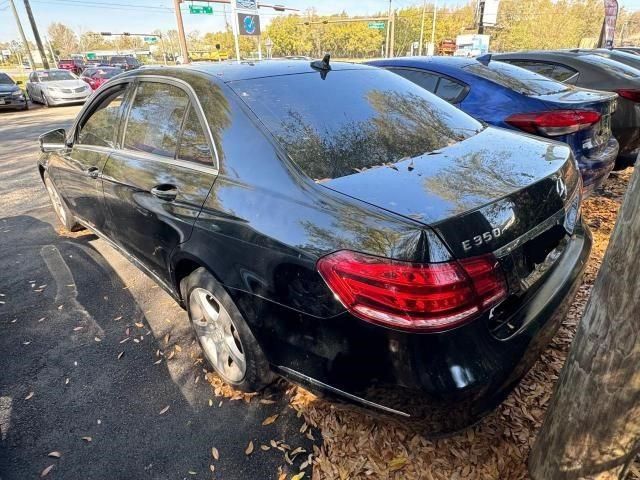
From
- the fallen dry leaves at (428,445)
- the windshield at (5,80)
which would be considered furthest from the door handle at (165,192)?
the windshield at (5,80)

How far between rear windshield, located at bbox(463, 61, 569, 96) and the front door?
10.8 ft

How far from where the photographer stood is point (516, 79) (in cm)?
406

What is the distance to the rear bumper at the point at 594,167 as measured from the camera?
11.3 feet

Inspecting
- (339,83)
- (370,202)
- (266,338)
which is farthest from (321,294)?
(339,83)

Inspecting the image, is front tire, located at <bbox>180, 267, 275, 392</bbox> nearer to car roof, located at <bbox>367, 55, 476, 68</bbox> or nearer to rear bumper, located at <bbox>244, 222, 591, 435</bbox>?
rear bumper, located at <bbox>244, 222, 591, 435</bbox>

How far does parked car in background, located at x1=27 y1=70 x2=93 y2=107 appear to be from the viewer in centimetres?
1698

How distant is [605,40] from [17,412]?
2177 cm

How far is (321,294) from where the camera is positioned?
1531 mm

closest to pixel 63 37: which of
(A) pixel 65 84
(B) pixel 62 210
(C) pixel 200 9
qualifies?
(C) pixel 200 9

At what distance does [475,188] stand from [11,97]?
1991cm

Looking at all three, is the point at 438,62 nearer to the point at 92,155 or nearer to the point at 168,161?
the point at 168,161

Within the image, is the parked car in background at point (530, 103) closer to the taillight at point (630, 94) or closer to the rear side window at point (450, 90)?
the rear side window at point (450, 90)

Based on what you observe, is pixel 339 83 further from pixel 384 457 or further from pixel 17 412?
pixel 17 412

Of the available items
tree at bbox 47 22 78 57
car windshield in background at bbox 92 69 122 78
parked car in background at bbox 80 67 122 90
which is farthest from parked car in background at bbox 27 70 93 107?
tree at bbox 47 22 78 57
